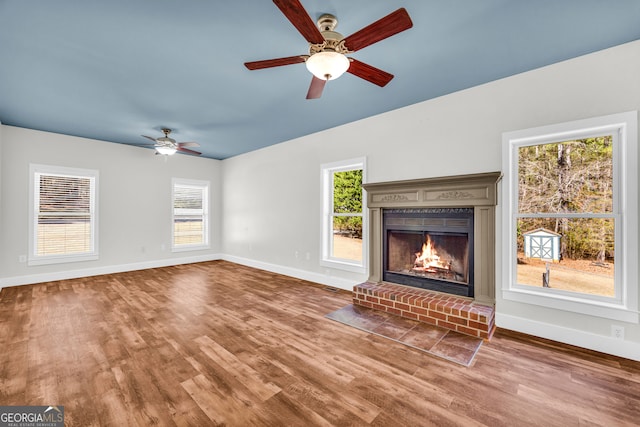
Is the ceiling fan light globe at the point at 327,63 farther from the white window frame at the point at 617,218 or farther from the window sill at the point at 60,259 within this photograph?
the window sill at the point at 60,259

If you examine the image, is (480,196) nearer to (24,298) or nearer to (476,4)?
(476,4)

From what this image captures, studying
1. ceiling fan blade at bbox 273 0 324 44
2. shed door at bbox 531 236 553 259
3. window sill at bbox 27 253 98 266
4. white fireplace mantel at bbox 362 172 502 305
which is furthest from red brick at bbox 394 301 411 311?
window sill at bbox 27 253 98 266

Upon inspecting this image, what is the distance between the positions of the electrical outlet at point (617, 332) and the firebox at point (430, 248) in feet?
3.70

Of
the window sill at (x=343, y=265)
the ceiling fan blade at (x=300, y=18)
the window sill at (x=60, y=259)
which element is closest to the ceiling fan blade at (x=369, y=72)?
the ceiling fan blade at (x=300, y=18)

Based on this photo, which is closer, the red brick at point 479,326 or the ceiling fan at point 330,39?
the ceiling fan at point 330,39

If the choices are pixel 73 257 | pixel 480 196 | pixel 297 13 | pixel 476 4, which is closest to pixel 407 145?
pixel 480 196

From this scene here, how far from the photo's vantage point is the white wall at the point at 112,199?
4.64 m

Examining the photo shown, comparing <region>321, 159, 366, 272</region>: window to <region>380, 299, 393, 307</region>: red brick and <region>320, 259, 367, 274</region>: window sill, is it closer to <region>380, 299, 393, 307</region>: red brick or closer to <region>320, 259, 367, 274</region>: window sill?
<region>320, 259, 367, 274</region>: window sill

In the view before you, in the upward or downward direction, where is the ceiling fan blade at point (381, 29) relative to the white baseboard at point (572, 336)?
upward

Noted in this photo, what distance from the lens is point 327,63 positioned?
195 centimetres

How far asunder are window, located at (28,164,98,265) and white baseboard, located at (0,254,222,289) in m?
0.24

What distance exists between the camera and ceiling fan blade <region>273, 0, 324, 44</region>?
4.99 feet

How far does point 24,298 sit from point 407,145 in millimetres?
5956

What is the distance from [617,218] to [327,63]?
2.94 meters
